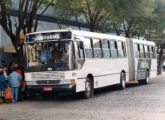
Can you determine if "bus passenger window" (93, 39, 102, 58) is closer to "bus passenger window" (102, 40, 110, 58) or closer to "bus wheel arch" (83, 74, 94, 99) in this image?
"bus passenger window" (102, 40, 110, 58)

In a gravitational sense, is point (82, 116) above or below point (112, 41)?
below

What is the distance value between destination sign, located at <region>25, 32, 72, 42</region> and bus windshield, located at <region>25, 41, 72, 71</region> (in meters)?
0.17

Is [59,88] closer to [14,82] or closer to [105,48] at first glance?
[14,82]

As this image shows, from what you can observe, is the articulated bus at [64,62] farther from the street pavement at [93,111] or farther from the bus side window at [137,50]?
the bus side window at [137,50]

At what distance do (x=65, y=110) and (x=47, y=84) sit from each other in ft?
9.81

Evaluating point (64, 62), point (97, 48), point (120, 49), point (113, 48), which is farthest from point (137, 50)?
point (64, 62)

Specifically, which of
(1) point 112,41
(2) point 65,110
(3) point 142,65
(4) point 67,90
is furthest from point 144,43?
(2) point 65,110

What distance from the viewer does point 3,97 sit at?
54.3 ft

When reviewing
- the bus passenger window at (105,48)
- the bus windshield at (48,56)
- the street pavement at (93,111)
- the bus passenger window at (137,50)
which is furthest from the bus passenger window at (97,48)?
the bus passenger window at (137,50)

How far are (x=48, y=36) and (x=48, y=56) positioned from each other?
854mm

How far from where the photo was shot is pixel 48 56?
52.6ft

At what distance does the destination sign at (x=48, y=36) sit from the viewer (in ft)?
52.9

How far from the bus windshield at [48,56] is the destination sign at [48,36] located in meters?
0.17

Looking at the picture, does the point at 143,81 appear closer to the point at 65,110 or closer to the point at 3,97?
the point at 3,97
